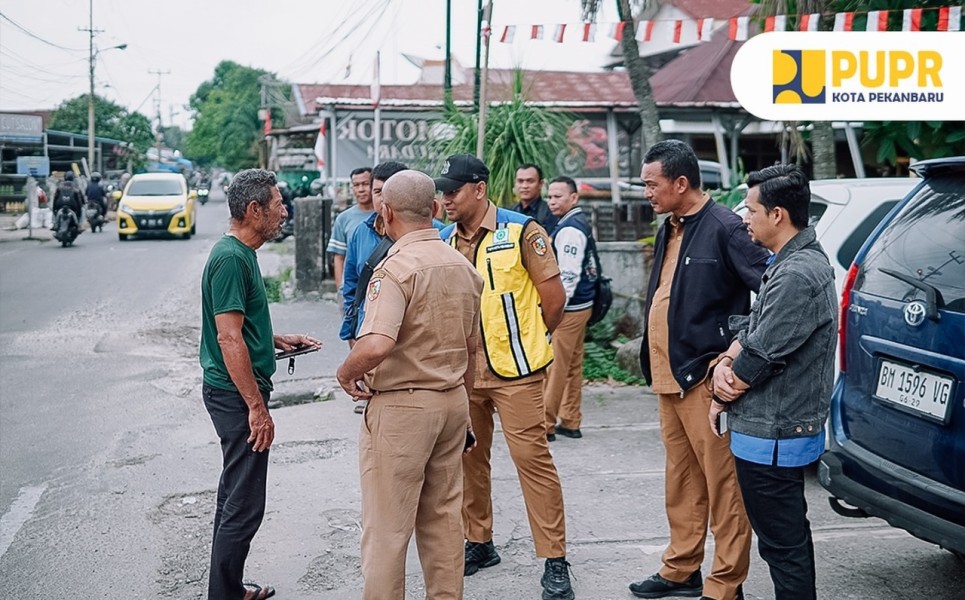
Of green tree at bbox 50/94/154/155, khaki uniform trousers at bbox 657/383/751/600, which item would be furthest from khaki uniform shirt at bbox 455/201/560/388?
green tree at bbox 50/94/154/155

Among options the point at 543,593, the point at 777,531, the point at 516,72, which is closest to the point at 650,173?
the point at 777,531

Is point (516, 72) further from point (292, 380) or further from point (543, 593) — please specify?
point (543, 593)

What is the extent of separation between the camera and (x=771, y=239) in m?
3.64

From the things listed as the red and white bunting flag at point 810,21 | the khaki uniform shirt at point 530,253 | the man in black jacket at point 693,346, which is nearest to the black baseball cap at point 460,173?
the khaki uniform shirt at point 530,253

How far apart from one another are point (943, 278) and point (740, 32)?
6.46 metres

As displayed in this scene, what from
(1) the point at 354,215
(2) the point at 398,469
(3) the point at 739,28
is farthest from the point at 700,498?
(3) the point at 739,28

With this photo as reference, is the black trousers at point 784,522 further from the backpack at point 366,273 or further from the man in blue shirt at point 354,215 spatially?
the man in blue shirt at point 354,215

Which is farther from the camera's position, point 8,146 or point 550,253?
point 8,146

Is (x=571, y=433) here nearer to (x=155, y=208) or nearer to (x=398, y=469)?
(x=398, y=469)

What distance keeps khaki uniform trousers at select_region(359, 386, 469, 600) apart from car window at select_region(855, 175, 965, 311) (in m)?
1.87

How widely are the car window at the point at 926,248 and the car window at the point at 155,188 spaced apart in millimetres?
22927

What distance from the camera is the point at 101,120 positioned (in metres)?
56.5

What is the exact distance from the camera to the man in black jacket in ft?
13.5

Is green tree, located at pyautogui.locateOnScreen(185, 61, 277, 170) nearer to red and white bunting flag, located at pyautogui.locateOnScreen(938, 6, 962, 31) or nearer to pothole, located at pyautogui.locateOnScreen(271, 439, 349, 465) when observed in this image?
red and white bunting flag, located at pyautogui.locateOnScreen(938, 6, 962, 31)
